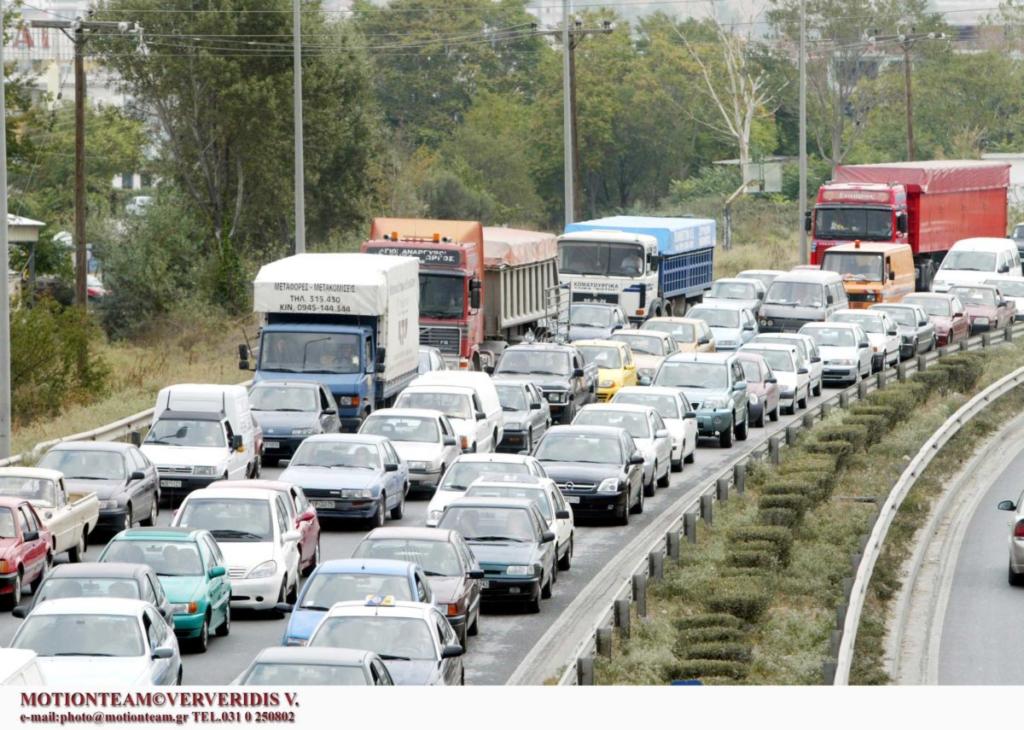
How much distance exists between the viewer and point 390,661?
747 inches

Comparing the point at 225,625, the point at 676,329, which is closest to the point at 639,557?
the point at 225,625

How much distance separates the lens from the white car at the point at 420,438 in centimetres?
3359

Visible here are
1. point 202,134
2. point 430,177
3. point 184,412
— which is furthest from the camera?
point 430,177

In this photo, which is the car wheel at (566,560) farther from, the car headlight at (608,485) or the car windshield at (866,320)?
the car windshield at (866,320)

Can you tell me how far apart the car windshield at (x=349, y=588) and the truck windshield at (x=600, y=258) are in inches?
1247

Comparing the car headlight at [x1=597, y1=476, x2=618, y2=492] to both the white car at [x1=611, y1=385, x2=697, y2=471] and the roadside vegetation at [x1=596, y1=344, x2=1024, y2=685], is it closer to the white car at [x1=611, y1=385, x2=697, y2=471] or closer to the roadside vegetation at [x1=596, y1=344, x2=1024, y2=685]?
the roadside vegetation at [x1=596, y1=344, x2=1024, y2=685]

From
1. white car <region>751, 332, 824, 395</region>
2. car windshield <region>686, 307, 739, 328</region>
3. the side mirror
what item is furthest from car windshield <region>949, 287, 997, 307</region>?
the side mirror

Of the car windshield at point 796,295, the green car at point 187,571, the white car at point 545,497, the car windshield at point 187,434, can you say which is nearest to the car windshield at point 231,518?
the green car at point 187,571

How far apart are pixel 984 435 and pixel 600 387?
24.3 feet

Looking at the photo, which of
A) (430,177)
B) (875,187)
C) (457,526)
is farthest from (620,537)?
(430,177)

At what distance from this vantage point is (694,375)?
131ft

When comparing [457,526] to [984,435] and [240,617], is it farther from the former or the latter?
[984,435]

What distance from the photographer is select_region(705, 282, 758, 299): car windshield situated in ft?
189

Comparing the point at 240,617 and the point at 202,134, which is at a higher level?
the point at 202,134
